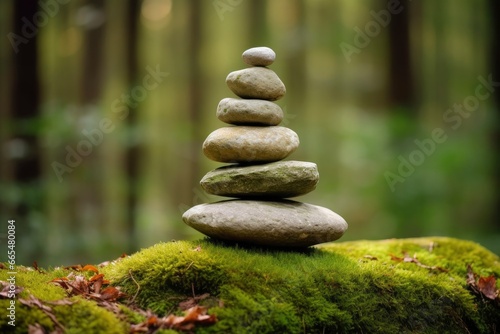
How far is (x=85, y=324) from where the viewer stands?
3102mm

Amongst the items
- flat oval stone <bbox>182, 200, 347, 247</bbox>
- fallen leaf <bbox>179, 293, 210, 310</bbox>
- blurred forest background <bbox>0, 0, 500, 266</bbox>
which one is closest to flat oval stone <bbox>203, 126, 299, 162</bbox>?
flat oval stone <bbox>182, 200, 347, 247</bbox>

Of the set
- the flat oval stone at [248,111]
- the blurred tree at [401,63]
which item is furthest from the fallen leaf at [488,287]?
the blurred tree at [401,63]

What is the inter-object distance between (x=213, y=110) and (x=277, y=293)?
1638cm

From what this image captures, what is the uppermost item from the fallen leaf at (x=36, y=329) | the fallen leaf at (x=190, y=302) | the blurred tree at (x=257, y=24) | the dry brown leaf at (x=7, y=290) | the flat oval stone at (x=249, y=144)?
the blurred tree at (x=257, y=24)

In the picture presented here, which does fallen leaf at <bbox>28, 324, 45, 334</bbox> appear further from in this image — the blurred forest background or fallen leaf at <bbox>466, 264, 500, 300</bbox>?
the blurred forest background

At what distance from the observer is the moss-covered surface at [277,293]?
3383 millimetres

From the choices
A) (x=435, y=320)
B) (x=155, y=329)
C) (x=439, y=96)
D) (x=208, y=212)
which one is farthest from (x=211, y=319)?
(x=439, y=96)

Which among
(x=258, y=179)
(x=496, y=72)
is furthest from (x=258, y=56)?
(x=496, y=72)

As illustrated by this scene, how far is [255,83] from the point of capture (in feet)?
15.2

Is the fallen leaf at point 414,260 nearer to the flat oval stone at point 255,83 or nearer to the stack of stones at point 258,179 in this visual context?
the stack of stones at point 258,179

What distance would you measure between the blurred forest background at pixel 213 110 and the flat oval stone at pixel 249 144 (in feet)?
17.5

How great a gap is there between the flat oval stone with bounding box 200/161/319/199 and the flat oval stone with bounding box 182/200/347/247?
0.13 m

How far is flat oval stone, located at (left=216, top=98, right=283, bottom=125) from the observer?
4578 millimetres

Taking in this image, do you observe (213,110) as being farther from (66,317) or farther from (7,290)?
(66,317)
